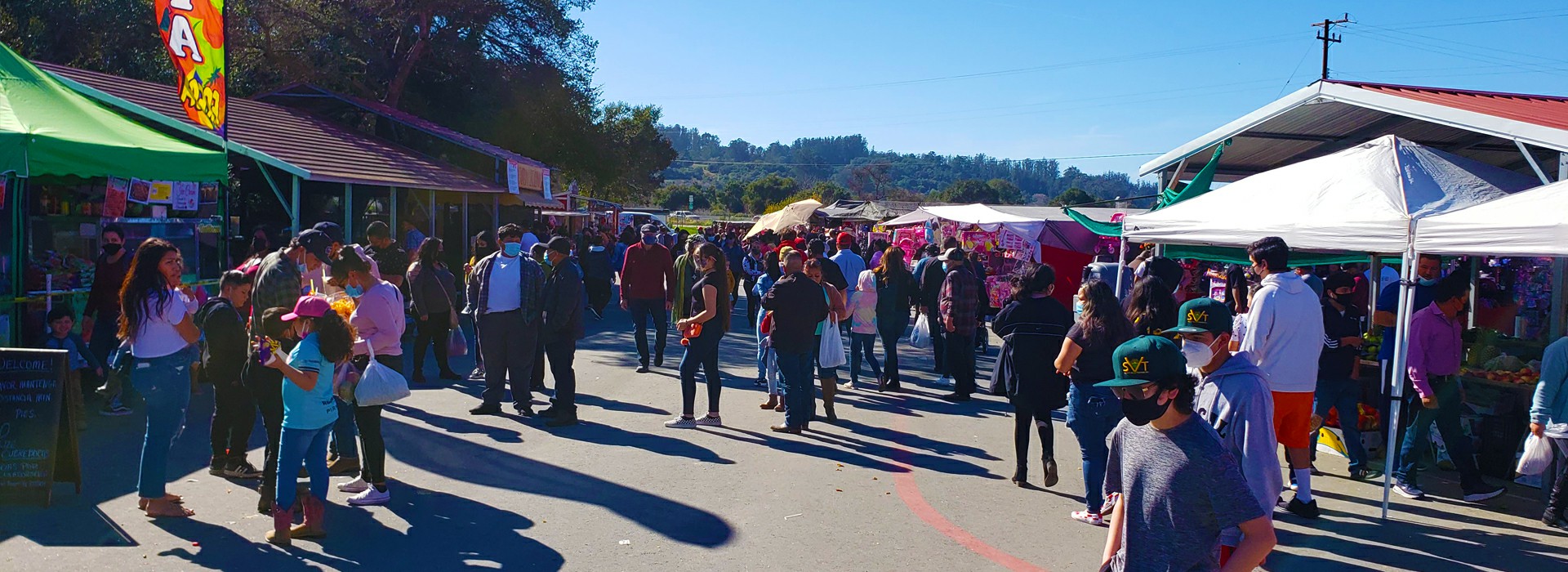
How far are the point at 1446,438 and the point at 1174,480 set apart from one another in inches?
216

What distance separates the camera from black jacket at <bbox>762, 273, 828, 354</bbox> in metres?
8.27

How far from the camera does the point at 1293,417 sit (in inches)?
238

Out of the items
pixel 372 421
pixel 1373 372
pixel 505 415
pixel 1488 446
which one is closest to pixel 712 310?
pixel 505 415

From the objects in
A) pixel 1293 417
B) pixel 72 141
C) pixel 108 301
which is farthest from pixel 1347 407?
pixel 108 301

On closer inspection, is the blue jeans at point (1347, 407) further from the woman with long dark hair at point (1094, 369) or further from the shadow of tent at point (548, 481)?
the shadow of tent at point (548, 481)

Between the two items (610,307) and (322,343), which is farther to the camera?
(610,307)

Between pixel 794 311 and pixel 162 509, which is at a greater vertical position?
pixel 794 311

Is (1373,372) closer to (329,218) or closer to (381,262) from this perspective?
(381,262)

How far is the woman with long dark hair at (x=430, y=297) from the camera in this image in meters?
9.99

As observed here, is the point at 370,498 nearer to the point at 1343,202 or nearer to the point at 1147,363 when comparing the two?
the point at 1147,363

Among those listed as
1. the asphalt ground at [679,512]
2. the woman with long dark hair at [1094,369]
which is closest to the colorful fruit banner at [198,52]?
the asphalt ground at [679,512]

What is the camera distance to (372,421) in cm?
605

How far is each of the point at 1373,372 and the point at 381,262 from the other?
9015mm

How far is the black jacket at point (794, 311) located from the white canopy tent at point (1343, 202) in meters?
2.66
